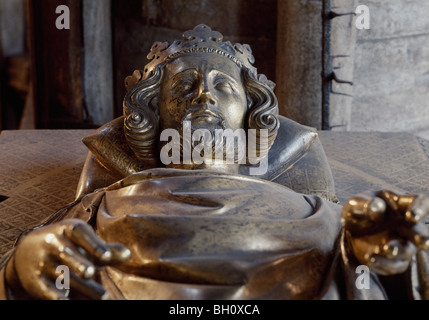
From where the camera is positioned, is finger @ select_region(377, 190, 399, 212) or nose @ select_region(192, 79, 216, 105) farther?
nose @ select_region(192, 79, 216, 105)

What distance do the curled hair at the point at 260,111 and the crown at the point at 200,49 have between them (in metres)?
0.08

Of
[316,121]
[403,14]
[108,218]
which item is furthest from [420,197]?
[403,14]

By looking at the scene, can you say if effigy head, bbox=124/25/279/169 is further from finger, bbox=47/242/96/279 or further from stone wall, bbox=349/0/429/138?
stone wall, bbox=349/0/429/138

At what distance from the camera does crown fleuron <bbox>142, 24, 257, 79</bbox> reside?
330cm

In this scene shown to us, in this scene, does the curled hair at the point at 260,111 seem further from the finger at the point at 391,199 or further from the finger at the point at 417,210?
the finger at the point at 417,210

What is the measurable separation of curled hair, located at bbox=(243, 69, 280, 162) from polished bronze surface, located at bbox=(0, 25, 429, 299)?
Result: 1cm

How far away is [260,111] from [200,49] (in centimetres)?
43

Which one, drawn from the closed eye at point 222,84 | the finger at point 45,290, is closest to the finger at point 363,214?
the finger at point 45,290

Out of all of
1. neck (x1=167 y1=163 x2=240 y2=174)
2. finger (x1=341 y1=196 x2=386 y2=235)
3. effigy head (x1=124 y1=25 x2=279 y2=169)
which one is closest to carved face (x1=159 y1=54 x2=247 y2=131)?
effigy head (x1=124 y1=25 x2=279 y2=169)

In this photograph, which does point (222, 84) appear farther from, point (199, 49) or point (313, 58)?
point (313, 58)

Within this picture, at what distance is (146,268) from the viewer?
7.45 ft

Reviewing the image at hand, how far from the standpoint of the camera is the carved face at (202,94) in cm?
304

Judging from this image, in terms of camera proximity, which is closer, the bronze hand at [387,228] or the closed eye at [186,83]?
the bronze hand at [387,228]

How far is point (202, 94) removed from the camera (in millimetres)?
3059
